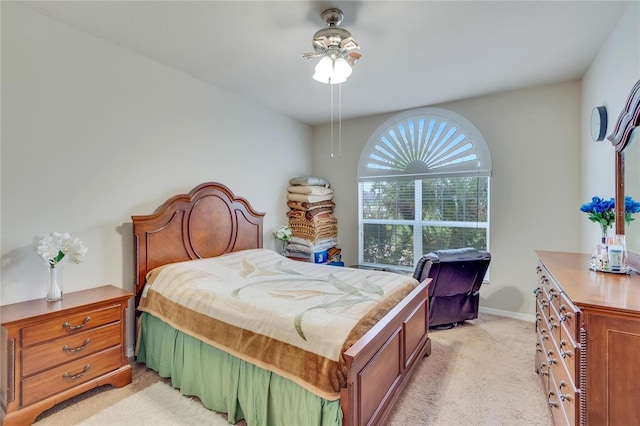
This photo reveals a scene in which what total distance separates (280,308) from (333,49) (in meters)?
1.82

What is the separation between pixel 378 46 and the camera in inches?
95.0

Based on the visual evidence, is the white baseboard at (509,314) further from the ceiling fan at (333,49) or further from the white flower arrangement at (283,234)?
the ceiling fan at (333,49)

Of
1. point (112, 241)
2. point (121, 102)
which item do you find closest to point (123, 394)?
point (112, 241)

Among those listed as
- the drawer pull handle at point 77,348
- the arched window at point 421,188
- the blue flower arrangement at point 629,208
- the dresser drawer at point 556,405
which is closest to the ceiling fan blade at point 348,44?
the blue flower arrangement at point 629,208

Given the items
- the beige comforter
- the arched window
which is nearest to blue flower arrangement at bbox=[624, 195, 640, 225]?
the beige comforter

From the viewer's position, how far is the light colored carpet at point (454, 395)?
1.84 meters

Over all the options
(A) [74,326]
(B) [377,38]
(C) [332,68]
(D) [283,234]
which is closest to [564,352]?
(C) [332,68]

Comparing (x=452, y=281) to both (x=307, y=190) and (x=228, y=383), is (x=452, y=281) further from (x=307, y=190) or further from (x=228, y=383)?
(x=228, y=383)

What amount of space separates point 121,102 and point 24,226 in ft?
3.92

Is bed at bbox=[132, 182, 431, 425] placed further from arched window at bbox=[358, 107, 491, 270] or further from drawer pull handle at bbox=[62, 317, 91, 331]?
arched window at bbox=[358, 107, 491, 270]

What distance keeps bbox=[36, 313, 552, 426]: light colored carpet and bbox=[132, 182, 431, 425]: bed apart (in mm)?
134


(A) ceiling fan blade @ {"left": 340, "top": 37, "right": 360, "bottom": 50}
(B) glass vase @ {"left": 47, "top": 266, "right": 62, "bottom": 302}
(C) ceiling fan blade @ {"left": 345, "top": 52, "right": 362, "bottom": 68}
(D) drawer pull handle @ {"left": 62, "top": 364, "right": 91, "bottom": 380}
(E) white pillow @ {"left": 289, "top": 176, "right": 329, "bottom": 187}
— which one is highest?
(A) ceiling fan blade @ {"left": 340, "top": 37, "right": 360, "bottom": 50}

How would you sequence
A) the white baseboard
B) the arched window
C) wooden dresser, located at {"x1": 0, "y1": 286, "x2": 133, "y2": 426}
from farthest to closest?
1. the arched window
2. the white baseboard
3. wooden dresser, located at {"x1": 0, "y1": 286, "x2": 133, "y2": 426}

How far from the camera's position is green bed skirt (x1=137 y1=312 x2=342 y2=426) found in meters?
1.47
